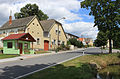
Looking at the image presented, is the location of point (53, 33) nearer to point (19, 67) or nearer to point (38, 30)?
point (38, 30)

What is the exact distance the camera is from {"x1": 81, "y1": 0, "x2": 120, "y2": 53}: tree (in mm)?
19266

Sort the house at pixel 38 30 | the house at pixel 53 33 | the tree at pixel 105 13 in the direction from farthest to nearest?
the house at pixel 53 33 < the house at pixel 38 30 < the tree at pixel 105 13

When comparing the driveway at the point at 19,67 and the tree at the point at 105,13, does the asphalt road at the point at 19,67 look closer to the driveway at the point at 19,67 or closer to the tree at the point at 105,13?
the driveway at the point at 19,67

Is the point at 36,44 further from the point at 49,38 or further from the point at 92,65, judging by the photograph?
the point at 92,65

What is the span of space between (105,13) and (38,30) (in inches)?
660

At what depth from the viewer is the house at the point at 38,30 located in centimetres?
2792

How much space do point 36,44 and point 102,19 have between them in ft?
54.9

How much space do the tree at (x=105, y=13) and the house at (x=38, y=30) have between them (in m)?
13.2

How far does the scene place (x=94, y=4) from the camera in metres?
20.2

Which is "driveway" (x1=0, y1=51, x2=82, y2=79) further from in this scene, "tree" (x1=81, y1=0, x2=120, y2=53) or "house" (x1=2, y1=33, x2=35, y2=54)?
"tree" (x1=81, y1=0, x2=120, y2=53)

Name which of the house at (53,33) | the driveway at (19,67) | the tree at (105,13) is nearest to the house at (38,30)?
the house at (53,33)

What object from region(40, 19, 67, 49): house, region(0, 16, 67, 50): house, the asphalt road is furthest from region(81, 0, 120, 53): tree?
region(40, 19, 67, 49): house

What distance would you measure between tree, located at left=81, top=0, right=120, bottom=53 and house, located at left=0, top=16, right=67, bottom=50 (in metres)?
13.2

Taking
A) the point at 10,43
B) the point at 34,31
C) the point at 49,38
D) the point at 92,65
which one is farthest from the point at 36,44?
the point at 92,65
